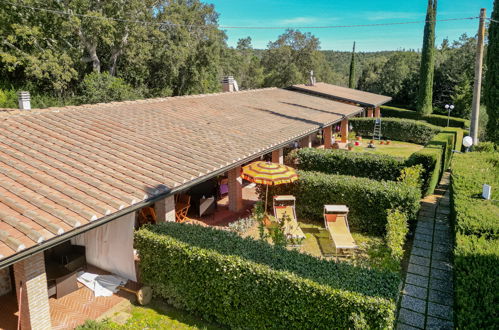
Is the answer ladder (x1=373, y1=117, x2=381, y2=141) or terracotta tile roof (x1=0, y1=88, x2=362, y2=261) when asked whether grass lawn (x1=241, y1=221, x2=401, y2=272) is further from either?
ladder (x1=373, y1=117, x2=381, y2=141)

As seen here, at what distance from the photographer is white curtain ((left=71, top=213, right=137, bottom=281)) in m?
7.61

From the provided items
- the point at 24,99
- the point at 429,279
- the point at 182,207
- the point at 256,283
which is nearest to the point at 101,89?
the point at 24,99

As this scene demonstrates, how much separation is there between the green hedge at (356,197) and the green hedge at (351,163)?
2620 mm

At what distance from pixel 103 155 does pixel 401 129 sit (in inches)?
1083

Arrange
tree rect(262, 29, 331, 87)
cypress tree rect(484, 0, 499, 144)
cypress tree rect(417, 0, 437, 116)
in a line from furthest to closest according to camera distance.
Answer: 1. tree rect(262, 29, 331, 87)
2. cypress tree rect(417, 0, 437, 116)
3. cypress tree rect(484, 0, 499, 144)

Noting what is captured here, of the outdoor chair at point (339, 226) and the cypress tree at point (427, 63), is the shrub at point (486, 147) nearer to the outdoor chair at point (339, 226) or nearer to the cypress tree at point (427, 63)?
the outdoor chair at point (339, 226)

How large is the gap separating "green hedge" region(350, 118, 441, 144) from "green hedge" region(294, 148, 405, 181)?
654 inches

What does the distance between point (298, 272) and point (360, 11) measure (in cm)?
3733

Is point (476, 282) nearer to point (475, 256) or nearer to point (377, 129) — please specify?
point (475, 256)

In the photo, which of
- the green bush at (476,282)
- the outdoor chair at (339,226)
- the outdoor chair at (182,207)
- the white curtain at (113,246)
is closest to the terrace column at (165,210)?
the white curtain at (113,246)

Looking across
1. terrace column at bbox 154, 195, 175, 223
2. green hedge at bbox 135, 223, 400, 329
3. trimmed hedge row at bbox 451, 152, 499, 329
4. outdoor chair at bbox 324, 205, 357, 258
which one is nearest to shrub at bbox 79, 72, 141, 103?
terrace column at bbox 154, 195, 175, 223

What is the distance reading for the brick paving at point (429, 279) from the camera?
670 centimetres

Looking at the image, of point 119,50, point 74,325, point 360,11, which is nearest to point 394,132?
point 360,11

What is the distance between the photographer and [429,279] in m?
8.17
